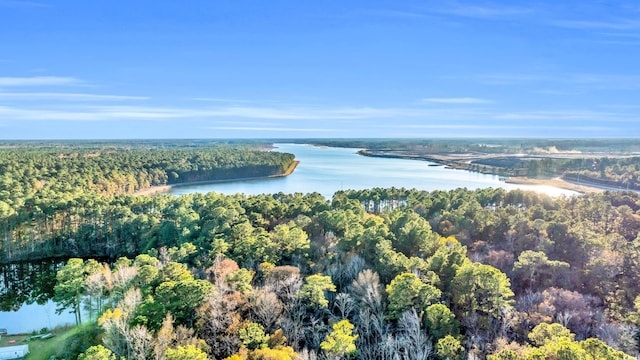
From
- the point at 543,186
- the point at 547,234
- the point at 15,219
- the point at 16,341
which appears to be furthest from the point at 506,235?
the point at 543,186

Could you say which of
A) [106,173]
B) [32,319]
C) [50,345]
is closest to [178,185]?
[106,173]

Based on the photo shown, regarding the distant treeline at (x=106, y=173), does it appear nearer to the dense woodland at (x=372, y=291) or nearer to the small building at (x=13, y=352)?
the dense woodland at (x=372, y=291)

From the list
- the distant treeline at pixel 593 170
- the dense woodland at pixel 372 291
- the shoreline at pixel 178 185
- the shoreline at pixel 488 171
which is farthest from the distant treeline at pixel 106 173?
the distant treeline at pixel 593 170

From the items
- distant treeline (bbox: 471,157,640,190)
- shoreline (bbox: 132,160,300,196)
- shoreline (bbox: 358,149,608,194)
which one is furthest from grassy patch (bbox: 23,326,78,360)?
distant treeline (bbox: 471,157,640,190)

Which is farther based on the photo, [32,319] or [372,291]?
[32,319]

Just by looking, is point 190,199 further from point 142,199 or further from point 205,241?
point 205,241

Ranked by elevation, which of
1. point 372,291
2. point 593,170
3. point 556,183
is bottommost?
point 372,291

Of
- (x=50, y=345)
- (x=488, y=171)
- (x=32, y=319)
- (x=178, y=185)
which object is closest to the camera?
(x=50, y=345)

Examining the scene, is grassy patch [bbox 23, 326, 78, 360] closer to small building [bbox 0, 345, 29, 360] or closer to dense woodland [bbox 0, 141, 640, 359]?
small building [bbox 0, 345, 29, 360]

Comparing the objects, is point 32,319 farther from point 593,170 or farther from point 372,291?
point 593,170
